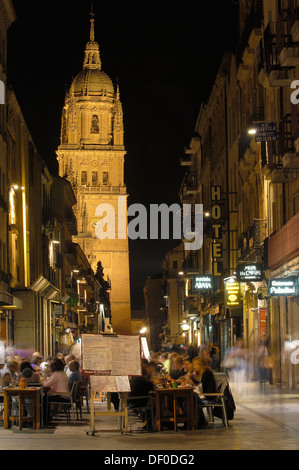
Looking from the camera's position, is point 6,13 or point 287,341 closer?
point 287,341

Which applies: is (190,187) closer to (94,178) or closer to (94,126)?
(94,178)

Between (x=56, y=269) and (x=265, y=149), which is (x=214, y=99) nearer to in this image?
(x=56, y=269)

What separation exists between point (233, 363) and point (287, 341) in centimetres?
427

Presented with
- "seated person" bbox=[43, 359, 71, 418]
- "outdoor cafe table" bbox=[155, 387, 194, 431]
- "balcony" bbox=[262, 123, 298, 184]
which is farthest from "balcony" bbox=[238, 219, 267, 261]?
"outdoor cafe table" bbox=[155, 387, 194, 431]

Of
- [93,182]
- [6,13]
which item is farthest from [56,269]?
[93,182]

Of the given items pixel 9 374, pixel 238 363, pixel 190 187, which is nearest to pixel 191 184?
pixel 190 187

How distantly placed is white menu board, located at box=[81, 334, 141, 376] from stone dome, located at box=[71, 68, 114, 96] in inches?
4667

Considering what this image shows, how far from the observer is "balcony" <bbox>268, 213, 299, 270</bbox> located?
76.0 feet

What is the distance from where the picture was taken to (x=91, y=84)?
132m

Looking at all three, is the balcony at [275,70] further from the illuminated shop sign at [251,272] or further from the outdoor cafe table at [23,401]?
the outdoor cafe table at [23,401]

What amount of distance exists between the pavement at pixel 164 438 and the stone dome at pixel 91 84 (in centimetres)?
11535

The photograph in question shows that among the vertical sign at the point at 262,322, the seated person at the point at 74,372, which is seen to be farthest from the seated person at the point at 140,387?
the vertical sign at the point at 262,322

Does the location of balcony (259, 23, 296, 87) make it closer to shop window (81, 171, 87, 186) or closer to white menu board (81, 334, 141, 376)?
white menu board (81, 334, 141, 376)

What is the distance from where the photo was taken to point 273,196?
30.3 m
